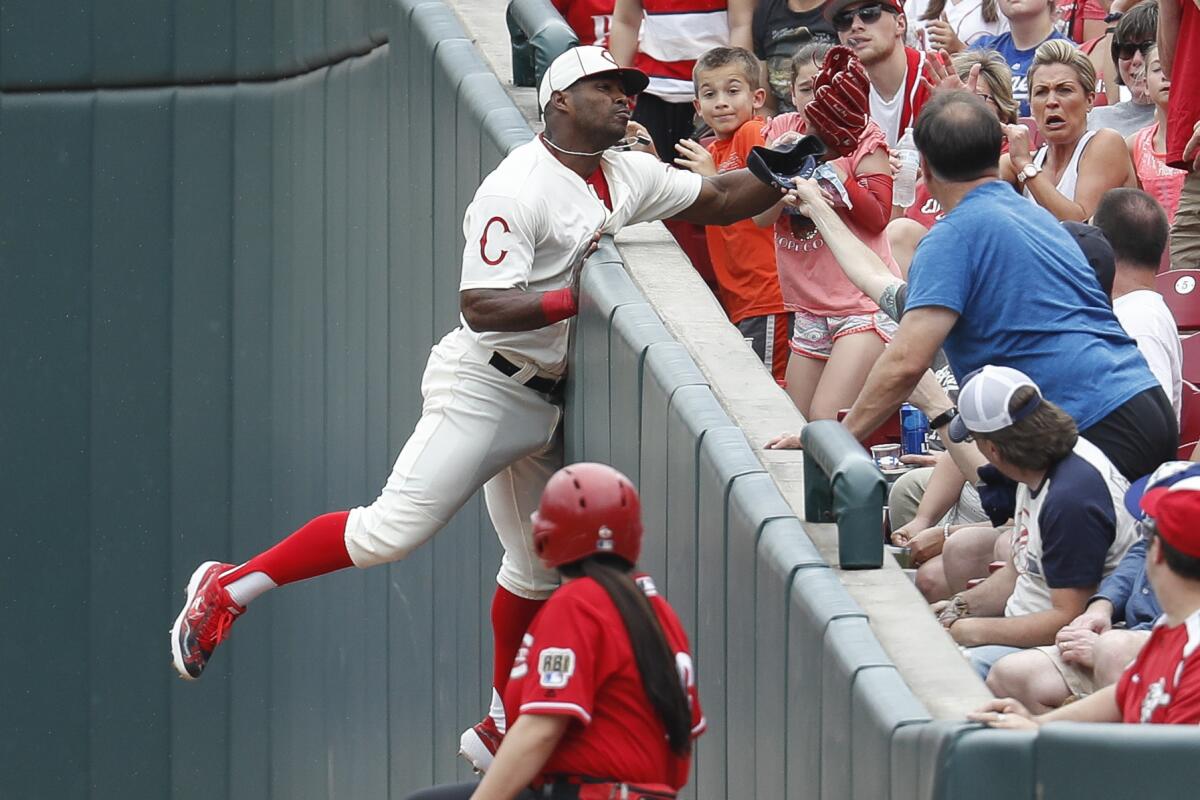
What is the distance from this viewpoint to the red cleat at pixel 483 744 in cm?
509

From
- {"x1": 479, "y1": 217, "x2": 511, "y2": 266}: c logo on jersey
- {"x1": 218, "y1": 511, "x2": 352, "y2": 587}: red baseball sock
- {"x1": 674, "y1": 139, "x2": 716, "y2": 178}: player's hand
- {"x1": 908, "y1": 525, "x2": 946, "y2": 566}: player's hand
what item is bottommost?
{"x1": 218, "y1": 511, "x2": 352, "y2": 587}: red baseball sock

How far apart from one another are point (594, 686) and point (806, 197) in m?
2.41

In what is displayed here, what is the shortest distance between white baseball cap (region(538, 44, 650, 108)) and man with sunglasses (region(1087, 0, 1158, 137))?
2.53 m

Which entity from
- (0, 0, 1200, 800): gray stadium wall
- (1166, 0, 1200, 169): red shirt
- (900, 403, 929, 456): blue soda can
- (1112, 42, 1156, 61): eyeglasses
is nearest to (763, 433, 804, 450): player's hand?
(900, 403, 929, 456): blue soda can

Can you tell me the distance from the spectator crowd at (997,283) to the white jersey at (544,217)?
1.43 feet

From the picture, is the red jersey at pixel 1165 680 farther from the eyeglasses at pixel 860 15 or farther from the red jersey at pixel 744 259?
the eyeglasses at pixel 860 15

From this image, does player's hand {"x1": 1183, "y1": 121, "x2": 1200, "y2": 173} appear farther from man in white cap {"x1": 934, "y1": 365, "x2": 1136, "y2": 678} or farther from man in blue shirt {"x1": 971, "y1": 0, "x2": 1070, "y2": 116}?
man in white cap {"x1": 934, "y1": 365, "x2": 1136, "y2": 678}

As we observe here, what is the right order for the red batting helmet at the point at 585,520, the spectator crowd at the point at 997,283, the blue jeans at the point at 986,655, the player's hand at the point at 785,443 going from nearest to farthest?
the red batting helmet at the point at 585,520
the spectator crowd at the point at 997,283
the blue jeans at the point at 986,655
the player's hand at the point at 785,443

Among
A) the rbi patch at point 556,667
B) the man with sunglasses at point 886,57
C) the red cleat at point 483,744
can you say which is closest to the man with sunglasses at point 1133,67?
the man with sunglasses at point 886,57

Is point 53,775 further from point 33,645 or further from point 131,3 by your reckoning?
point 131,3

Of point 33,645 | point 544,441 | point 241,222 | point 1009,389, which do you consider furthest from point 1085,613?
point 33,645

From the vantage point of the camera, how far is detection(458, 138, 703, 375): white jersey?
4.70 m

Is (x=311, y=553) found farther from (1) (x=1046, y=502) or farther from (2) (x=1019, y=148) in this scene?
(2) (x=1019, y=148)

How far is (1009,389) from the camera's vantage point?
3766 millimetres
